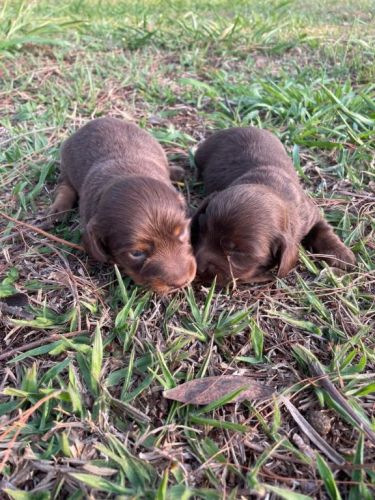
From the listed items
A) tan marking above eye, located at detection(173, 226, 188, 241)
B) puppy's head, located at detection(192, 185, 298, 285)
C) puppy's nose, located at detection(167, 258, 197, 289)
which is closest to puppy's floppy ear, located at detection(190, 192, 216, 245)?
puppy's head, located at detection(192, 185, 298, 285)

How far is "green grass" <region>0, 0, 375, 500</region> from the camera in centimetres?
216

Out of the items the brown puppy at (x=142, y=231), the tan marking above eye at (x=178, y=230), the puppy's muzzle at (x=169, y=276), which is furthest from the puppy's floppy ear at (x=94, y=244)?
the tan marking above eye at (x=178, y=230)

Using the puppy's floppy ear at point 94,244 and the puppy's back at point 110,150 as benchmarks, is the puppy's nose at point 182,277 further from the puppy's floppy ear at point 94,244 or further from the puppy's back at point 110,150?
the puppy's back at point 110,150

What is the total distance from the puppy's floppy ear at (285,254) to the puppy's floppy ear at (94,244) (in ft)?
4.03

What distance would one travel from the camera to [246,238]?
3.29 m

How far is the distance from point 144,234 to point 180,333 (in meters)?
0.73

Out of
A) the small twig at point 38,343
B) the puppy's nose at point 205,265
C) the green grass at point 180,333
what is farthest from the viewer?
the puppy's nose at point 205,265

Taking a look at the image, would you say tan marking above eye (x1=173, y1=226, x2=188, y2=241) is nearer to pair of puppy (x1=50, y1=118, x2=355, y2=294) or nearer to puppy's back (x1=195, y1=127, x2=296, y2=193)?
pair of puppy (x1=50, y1=118, x2=355, y2=294)

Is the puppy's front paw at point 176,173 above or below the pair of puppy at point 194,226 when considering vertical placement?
below

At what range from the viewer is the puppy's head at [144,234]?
3.12 metres

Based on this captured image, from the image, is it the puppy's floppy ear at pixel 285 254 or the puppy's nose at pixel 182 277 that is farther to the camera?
the puppy's floppy ear at pixel 285 254

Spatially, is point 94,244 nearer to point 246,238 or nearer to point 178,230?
point 178,230

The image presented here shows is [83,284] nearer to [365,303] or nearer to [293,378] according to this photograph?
[293,378]

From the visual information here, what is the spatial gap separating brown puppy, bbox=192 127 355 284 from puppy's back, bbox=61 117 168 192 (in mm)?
766
